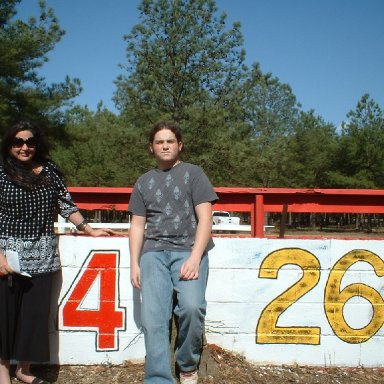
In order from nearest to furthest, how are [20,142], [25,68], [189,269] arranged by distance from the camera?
[189,269], [20,142], [25,68]

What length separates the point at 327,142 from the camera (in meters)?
36.1

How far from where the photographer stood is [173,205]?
10.2 feet

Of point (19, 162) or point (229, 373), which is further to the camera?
point (229, 373)

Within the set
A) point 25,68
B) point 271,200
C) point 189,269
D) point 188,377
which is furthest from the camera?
point 25,68

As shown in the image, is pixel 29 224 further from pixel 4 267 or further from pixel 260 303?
pixel 260 303

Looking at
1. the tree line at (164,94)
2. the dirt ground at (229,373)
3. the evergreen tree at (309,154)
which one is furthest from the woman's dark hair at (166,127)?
the evergreen tree at (309,154)

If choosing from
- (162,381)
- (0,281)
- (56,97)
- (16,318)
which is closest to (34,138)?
(0,281)

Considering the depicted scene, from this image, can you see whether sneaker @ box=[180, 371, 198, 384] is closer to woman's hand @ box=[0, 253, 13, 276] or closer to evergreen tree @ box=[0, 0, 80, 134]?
woman's hand @ box=[0, 253, 13, 276]

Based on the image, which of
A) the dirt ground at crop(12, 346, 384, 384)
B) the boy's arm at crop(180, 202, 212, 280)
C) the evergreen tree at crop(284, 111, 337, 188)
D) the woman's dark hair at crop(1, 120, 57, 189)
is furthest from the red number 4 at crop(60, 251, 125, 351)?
the evergreen tree at crop(284, 111, 337, 188)

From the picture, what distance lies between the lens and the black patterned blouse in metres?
3.07

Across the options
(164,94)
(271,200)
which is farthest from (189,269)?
(164,94)

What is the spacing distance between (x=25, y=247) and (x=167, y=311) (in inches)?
41.5

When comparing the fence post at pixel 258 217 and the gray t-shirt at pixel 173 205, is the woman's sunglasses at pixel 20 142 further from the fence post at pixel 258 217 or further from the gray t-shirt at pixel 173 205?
the fence post at pixel 258 217

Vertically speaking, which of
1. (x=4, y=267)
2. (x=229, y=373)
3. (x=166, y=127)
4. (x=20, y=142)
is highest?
(x=166, y=127)
